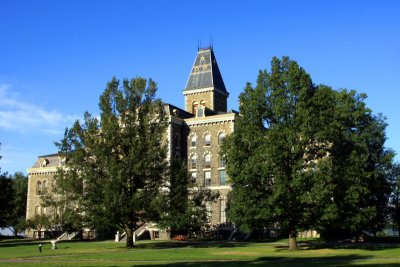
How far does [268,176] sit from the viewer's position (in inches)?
1427

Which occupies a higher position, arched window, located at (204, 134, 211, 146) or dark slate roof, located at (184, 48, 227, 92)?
dark slate roof, located at (184, 48, 227, 92)

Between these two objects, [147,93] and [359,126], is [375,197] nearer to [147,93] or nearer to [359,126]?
[359,126]

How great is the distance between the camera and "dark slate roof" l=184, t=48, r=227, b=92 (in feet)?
249

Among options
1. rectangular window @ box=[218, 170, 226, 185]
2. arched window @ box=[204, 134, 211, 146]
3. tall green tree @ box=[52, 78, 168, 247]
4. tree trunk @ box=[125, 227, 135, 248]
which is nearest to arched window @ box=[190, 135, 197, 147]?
arched window @ box=[204, 134, 211, 146]

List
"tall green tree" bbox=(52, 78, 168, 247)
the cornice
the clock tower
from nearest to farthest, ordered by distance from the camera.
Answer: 1. "tall green tree" bbox=(52, 78, 168, 247)
2. the cornice
3. the clock tower

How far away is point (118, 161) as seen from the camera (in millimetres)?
42812

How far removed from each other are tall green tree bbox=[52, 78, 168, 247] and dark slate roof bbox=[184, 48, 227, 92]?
31.2 meters

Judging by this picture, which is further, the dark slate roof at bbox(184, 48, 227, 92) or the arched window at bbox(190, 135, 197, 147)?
the dark slate roof at bbox(184, 48, 227, 92)

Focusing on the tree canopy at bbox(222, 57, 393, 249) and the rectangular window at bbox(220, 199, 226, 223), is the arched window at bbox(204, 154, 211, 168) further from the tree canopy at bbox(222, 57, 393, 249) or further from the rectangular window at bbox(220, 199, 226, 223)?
the tree canopy at bbox(222, 57, 393, 249)

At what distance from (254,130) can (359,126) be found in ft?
45.7

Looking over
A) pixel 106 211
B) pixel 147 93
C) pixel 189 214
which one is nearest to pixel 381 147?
pixel 189 214

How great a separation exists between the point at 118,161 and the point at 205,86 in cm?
3463

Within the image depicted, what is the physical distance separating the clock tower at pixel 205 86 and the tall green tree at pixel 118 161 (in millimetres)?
29743

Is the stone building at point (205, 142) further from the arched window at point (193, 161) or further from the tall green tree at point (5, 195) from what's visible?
the tall green tree at point (5, 195)
